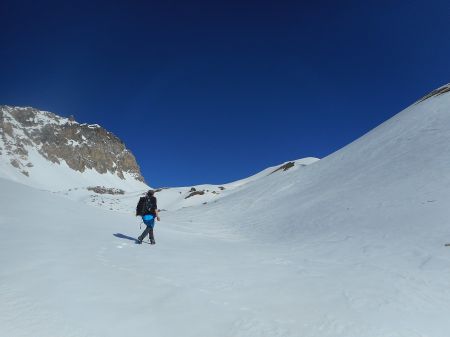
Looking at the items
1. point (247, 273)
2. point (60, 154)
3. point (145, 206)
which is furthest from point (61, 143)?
point (247, 273)

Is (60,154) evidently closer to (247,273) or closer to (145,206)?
(145,206)

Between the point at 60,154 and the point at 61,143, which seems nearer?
the point at 60,154

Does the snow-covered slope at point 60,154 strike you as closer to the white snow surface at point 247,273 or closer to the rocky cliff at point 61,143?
the rocky cliff at point 61,143

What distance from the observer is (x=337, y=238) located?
14305mm

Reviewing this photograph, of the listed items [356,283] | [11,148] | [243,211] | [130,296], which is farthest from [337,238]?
[11,148]

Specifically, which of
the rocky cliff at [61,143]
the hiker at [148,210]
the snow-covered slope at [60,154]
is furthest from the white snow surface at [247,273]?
the rocky cliff at [61,143]

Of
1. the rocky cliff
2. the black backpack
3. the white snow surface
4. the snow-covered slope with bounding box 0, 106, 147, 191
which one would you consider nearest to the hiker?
the black backpack

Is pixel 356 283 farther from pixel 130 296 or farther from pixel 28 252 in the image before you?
pixel 28 252

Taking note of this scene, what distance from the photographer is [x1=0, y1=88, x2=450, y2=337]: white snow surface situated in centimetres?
576

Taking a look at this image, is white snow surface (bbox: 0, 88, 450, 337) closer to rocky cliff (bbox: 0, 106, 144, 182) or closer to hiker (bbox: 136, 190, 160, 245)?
hiker (bbox: 136, 190, 160, 245)

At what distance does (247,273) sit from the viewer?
9039mm

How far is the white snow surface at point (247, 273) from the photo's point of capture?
5758 mm

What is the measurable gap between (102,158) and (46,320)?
173 m

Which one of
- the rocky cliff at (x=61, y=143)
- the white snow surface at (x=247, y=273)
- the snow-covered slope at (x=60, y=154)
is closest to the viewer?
the white snow surface at (x=247, y=273)
